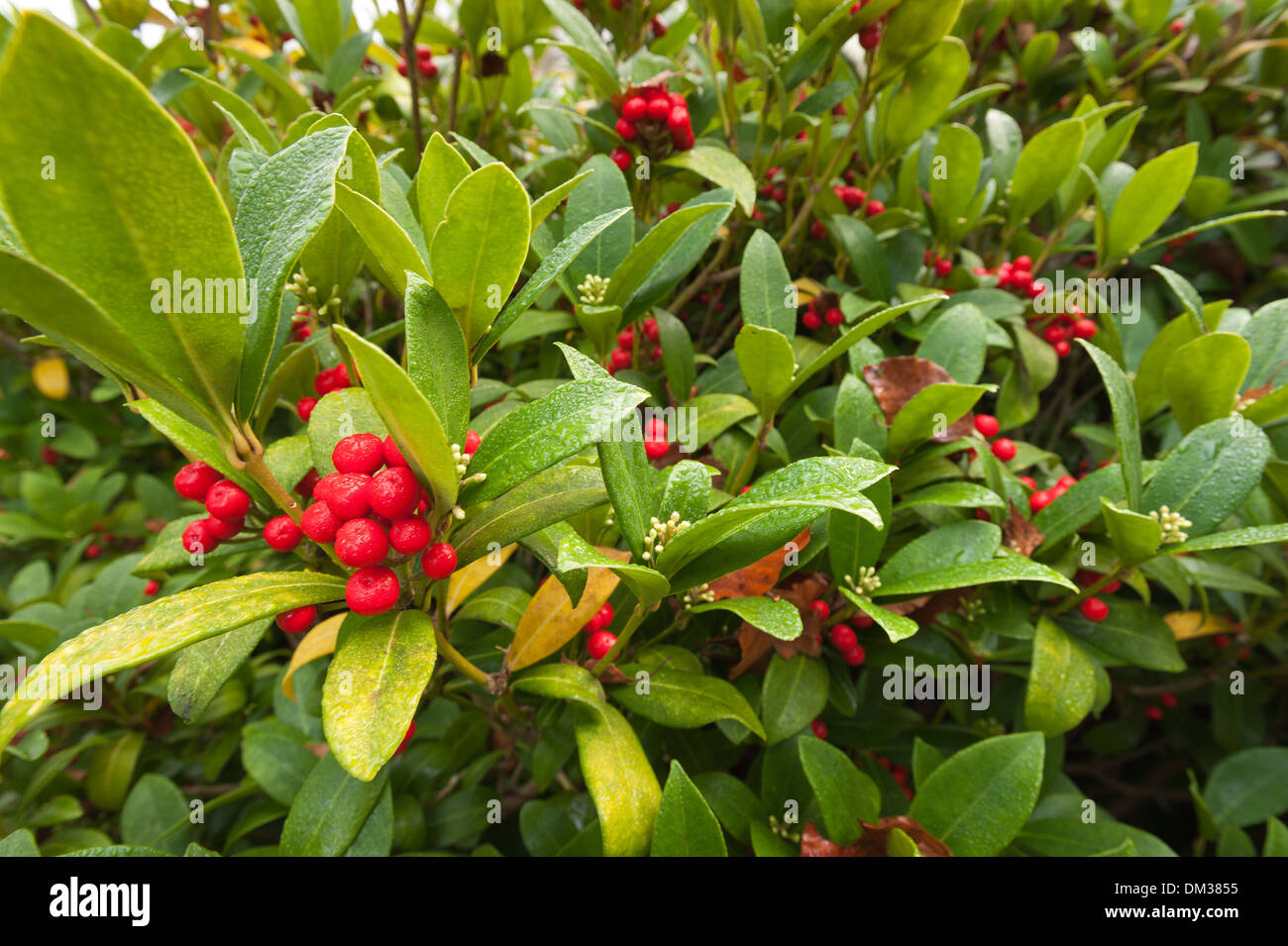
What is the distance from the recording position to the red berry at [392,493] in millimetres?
705

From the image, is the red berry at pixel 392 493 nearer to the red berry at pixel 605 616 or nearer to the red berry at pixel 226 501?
the red berry at pixel 226 501

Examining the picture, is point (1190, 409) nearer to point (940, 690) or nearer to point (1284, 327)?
point (1284, 327)

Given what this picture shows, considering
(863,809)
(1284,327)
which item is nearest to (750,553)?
(863,809)

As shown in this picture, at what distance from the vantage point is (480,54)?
5.99 feet

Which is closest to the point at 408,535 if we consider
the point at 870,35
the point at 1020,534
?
the point at 1020,534

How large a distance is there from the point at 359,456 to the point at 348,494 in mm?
59

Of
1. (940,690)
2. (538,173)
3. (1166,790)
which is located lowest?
(1166,790)

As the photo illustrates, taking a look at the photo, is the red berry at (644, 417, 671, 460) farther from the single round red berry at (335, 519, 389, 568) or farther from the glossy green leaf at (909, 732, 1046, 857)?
the glossy green leaf at (909, 732, 1046, 857)

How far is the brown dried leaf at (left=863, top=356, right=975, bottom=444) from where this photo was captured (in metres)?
1.28

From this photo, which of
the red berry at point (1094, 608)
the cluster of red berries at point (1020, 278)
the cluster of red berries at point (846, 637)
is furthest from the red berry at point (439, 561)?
the cluster of red berries at point (1020, 278)

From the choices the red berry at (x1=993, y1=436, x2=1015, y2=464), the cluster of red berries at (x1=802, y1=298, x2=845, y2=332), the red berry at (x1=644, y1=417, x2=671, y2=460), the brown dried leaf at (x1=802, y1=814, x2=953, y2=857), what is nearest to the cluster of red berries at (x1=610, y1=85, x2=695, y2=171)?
the cluster of red berries at (x1=802, y1=298, x2=845, y2=332)

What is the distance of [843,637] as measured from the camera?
4.15 ft

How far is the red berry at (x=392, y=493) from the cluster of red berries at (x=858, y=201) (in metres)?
1.50
